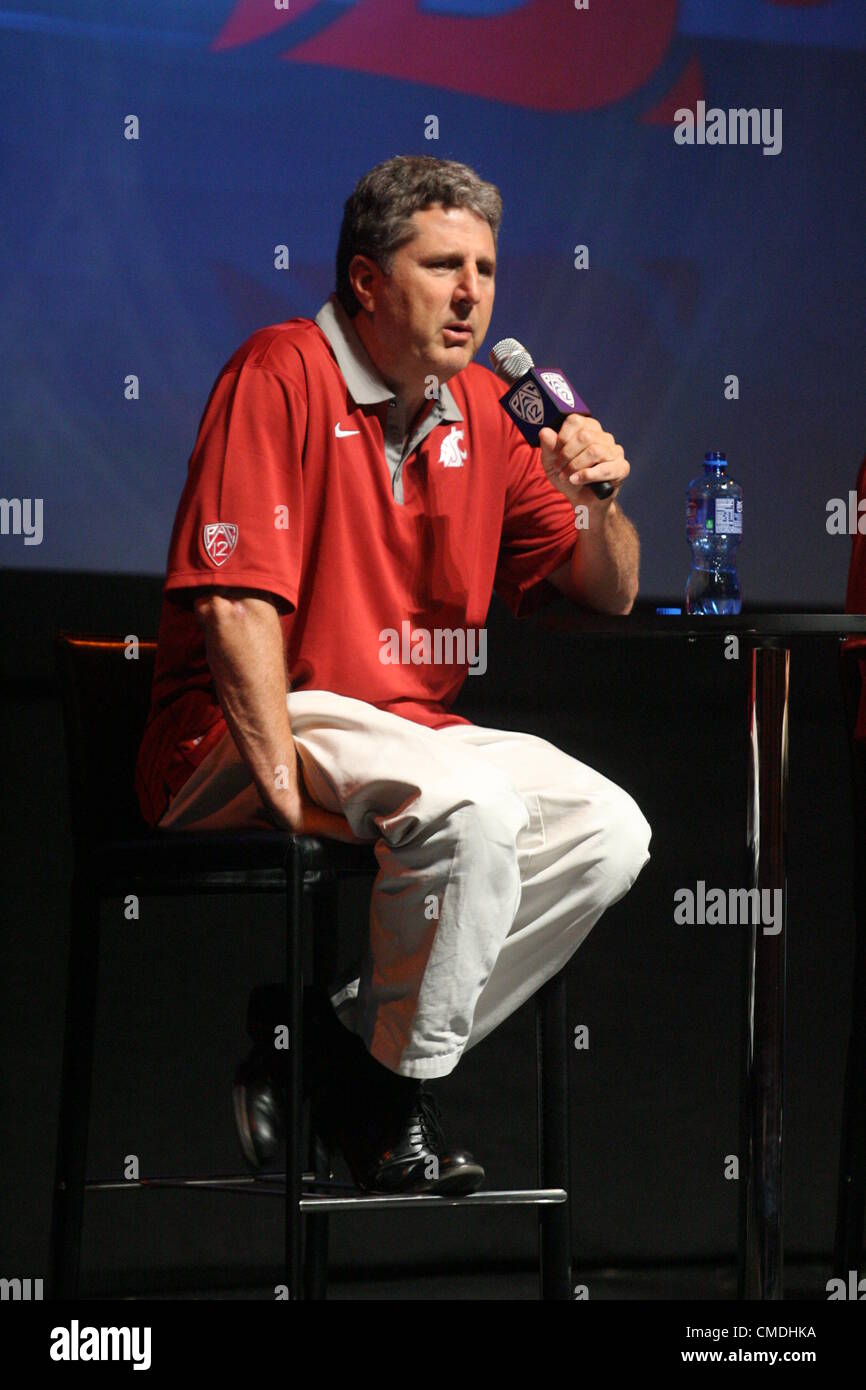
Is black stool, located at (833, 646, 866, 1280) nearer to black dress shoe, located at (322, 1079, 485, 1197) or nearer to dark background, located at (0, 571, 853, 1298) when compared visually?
dark background, located at (0, 571, 853, 1298)

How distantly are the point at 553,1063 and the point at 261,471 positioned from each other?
78 centimetres

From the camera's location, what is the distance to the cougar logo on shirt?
232 cm

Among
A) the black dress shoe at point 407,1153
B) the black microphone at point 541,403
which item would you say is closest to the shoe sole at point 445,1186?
the black dress shoe at point 407,1153

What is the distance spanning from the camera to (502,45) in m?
3.01

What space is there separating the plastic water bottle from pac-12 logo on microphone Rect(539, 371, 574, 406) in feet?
1.15

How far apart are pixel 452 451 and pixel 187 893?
0.69 metres

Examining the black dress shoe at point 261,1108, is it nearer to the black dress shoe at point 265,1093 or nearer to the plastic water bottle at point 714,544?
the black dress shoe at point 265,1093

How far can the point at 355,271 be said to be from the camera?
2.29 meters

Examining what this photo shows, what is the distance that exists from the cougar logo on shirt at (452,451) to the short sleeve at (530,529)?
12cm

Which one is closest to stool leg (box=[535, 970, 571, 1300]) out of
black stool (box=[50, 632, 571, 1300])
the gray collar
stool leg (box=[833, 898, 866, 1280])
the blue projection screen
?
black stool (box=[50, 632, 571, 1300])

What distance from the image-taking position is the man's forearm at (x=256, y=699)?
197 cm

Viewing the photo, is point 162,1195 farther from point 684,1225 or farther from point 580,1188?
point 684,1225

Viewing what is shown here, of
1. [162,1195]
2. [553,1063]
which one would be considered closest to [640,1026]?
[162,1195]

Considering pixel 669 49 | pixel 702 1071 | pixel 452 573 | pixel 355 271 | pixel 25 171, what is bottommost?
pixel 702 1071
